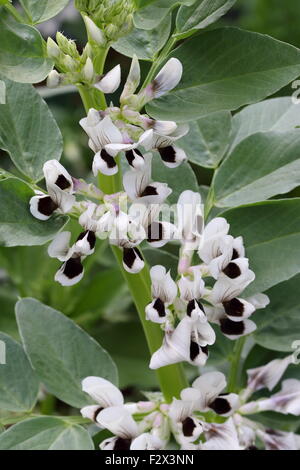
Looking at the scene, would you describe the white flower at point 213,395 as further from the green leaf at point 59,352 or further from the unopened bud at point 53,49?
the unopened bud at point 53,49

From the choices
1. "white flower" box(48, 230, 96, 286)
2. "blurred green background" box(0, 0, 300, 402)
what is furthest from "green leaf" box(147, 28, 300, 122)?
"blurred green background" box(0, 0, 300, 402)

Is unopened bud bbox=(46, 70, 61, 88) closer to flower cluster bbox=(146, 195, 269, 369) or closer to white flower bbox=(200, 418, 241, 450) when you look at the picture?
flower cluster bbox=(146, 195, 269, 369)

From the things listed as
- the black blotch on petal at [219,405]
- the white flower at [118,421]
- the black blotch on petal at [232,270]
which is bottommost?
the black blotch on petal at [219,405]

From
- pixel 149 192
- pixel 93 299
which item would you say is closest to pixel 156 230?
pixel 149 192

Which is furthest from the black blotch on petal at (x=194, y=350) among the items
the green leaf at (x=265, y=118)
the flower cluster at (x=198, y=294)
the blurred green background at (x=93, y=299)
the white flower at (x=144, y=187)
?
the blurred green background at (x=93, y=299)

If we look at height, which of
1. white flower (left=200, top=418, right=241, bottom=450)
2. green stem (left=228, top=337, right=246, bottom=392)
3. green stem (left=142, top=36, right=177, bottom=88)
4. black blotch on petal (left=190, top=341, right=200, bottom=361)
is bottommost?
green stem (left=228, top=337, right=246, bottom=392)

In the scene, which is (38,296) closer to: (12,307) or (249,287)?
(12,307)

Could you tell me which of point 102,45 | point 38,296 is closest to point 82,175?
point 38,296
